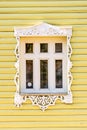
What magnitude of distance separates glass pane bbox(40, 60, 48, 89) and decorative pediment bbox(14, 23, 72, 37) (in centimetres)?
60

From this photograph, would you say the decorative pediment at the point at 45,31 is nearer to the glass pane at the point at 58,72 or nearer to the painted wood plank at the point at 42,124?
the glass pane at the point at 58,72

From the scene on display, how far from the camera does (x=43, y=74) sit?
849 cm

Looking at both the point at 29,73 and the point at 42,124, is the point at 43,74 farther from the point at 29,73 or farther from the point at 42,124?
the point at 42,124

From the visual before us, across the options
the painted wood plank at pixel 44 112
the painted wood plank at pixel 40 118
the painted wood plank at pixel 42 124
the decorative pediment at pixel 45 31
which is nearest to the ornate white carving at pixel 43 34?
the decorative pediment at pixel 45 31

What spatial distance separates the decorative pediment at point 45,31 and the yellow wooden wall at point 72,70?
0.11m

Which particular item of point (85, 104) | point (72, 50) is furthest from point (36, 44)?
point (85, 104)

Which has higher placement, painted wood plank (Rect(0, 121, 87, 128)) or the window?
the window

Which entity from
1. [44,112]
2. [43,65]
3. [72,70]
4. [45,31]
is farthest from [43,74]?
[45,31]

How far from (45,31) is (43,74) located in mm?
889

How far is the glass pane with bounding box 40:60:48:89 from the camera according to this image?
8461 mm

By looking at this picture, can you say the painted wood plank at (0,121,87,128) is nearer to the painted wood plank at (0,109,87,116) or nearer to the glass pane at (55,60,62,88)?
the painted wood plank at (0,109,87,116)

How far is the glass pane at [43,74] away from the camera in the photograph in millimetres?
8461
